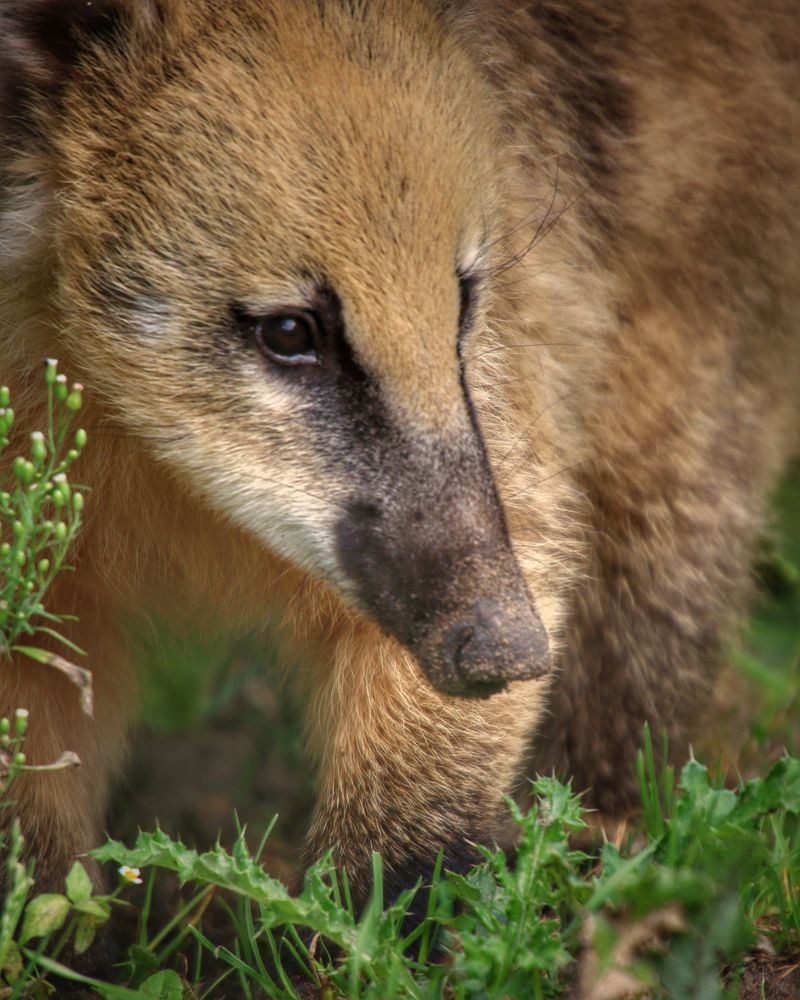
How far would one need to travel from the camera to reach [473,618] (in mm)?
3283

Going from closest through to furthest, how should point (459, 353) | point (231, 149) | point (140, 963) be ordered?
point (231, 149) → point (459, 353) → point (140, 963)

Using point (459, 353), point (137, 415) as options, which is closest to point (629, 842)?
point (459, 353)

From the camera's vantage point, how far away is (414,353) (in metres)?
3.32

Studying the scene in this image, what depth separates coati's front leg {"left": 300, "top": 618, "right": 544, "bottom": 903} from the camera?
155 inches

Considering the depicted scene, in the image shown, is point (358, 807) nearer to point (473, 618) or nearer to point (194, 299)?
point (473, 618)

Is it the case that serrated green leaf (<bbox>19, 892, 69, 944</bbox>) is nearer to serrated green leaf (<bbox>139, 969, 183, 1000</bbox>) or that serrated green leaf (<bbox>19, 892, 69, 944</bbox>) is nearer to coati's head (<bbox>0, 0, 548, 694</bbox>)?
serrated green leaf (<bbox>139, 969, 183, 1000</bbox>)

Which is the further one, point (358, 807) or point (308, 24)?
point (358, 807)

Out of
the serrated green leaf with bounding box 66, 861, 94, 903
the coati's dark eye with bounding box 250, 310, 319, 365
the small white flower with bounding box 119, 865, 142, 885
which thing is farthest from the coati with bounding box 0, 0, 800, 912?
the serrated green leaf with bounding box 66, 861, 94, 903

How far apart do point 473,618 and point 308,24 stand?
1.40 metres

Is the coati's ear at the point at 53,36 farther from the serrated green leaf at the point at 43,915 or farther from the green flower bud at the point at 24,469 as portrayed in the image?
the serrated green leaf at the point at 43,915

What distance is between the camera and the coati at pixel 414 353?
3289 mm

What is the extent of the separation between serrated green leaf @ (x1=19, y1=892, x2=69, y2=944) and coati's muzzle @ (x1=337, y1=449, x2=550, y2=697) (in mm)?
960

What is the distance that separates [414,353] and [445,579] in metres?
0.51

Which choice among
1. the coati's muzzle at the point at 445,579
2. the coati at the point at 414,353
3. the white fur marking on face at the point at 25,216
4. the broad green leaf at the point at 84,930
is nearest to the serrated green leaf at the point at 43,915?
the broad green leaf at the point at 84,930
